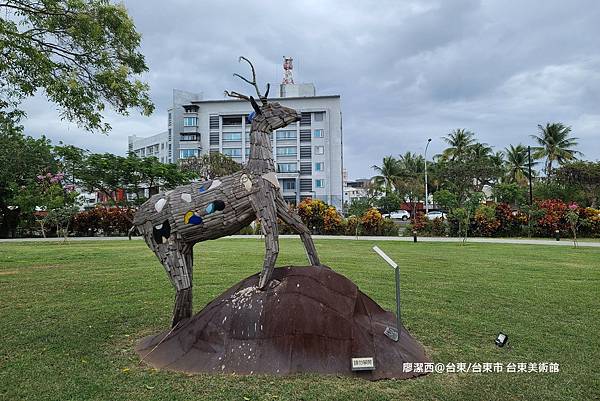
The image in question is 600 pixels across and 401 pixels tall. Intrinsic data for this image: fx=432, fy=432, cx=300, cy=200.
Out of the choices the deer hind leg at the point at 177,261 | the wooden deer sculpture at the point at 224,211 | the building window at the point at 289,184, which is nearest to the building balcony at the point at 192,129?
the building window at the point at 289,184

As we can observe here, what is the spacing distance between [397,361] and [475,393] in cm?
73

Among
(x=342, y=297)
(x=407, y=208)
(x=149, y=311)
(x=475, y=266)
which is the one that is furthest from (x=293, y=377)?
(x=407, y=208)

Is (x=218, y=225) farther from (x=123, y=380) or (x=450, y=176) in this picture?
(x=450, y=176)

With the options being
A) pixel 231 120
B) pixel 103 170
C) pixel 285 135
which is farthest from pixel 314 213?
pixel 231 120

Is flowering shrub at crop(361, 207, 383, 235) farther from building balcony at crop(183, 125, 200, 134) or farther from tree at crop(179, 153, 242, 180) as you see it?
building balcony at crop(183, 125, 200, 134)

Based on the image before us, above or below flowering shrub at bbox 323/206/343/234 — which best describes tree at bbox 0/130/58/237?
above

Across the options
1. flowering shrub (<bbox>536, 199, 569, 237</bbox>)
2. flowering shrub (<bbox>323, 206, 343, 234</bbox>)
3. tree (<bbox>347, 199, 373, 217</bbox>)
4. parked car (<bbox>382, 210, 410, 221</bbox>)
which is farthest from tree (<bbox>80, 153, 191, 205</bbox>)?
parked car (<bbox>382, 210, 410, 221</bbox>)

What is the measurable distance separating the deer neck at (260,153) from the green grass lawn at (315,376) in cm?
213

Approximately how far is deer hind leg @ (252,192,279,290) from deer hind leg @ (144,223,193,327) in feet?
2.95

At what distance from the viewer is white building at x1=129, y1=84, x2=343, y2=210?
189 feet

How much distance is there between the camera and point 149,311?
6.88 m

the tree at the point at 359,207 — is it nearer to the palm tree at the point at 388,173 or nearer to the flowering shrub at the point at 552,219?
the flowering shrub at the point at 552,219

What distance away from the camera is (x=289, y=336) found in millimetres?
4215

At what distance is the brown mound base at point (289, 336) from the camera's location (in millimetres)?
4141
